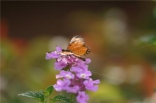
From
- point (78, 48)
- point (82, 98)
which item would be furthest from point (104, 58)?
point (82, 98)

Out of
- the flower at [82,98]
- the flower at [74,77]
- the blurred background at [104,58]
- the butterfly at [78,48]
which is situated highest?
the blurred background at [104,58]

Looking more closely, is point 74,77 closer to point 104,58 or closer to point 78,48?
point 78,48

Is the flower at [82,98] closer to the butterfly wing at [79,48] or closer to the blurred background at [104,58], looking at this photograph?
the butterfly wing at [79,48]

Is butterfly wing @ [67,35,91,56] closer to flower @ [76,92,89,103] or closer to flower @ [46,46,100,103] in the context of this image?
flower @ [46,46,100,103]

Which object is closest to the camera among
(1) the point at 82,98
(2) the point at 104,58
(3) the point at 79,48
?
(1) the point at 82,98

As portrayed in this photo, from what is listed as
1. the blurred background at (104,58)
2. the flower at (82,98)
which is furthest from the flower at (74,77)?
the blurred background at (104,58)

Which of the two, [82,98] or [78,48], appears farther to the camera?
[78,48]

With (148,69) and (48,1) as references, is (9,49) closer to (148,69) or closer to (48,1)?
(148,69)

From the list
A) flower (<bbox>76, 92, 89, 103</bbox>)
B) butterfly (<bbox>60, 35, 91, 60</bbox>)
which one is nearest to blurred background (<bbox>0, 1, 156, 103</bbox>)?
butterfly (<bbox>60, 35, 91, 60</bbox>)

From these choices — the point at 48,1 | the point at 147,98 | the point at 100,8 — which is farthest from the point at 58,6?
the point at 147,98
